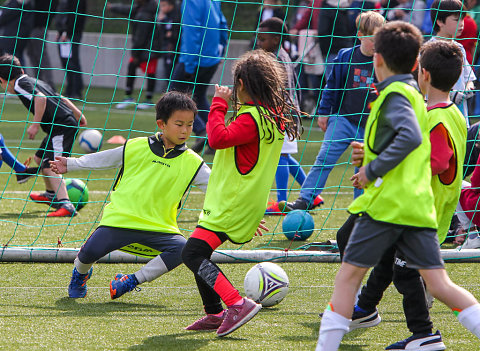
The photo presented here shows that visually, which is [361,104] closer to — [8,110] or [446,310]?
[446,310]

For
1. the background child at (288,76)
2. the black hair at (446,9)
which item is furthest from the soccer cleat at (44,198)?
the black hair at (446,9)

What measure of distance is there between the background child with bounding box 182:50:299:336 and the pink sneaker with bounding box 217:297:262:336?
2cm

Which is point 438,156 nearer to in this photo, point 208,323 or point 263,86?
point 263,86

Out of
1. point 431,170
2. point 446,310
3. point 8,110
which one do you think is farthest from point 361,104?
point 8,110

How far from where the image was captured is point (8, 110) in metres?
12.1

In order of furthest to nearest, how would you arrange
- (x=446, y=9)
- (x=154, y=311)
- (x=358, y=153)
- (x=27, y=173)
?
(x=27, y=173)
(x=446, y=9)
(x=154, y=311)
(x=358, y=153)

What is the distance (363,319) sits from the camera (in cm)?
366

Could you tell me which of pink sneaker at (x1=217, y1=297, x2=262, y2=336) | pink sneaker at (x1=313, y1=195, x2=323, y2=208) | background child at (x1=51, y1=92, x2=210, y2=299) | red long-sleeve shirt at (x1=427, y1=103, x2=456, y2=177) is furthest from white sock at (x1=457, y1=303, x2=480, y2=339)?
pink sneaker at (x1=313, y1=195, x2=323, y2=208)

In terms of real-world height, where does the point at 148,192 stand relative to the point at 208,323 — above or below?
above

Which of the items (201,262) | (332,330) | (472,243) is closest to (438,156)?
(332,330)

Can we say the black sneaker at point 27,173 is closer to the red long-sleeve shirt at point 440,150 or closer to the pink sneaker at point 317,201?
the pink sneaker at point 317,201

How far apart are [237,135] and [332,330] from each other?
1.03 metres

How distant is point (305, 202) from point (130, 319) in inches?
110

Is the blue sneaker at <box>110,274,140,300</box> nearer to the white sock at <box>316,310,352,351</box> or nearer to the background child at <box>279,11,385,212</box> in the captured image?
the white sock at <box>316,310,352,351</box>
